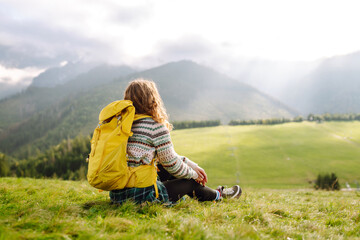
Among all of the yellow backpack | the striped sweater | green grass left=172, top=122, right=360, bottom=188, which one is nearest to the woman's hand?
the striped sweater

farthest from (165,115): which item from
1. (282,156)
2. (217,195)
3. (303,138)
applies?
(303,138)

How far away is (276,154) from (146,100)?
124001 millimetres

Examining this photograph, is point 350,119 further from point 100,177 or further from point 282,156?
point 100,177

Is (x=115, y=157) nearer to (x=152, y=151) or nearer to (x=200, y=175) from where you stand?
(x=152, y=151)

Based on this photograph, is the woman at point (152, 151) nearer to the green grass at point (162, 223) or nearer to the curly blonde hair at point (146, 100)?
the curly blonde hair at point (146, 100)

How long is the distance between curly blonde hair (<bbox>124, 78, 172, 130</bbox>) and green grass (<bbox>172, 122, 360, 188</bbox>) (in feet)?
245

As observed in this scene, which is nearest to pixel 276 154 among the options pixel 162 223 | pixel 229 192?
pixel 229 192

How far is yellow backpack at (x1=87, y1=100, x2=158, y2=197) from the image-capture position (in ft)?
14.8

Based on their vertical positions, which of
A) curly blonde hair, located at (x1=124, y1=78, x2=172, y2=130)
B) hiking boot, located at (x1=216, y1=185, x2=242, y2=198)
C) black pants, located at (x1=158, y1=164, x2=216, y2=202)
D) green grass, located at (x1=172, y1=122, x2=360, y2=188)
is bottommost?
green grass, located at (x1=172, y1=122, x2=360, y2=188)

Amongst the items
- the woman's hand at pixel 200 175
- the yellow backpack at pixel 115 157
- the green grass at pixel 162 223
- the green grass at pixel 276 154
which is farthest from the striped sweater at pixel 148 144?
the green grass at pixel 276 154

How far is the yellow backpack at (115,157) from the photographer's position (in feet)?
14.8

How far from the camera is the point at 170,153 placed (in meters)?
5.26

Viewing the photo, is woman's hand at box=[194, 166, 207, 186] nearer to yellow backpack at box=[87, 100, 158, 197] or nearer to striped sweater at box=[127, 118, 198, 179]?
striped sweater at box=[127, 118, 198, 179]

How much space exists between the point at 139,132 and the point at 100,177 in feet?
4.21
